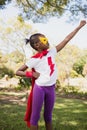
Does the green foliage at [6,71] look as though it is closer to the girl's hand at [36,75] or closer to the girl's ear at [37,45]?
the girl's ear at [37,45]

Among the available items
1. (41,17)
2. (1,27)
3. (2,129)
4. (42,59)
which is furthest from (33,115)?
(1,27)

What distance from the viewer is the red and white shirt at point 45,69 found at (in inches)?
135

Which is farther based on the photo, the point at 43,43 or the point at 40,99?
the point at 43,43

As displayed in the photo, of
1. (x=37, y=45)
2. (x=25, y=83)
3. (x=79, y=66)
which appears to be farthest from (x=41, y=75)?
(x=79, y=66)

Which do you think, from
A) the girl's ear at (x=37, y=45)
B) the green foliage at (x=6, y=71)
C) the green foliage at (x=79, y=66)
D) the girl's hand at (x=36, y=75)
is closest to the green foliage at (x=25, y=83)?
the green foliage at (x=6, y=71)

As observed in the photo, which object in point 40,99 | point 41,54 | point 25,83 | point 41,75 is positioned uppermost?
point 41,54

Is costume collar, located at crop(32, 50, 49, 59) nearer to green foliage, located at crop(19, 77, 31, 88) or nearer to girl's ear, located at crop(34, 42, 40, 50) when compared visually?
girl's ear, located at crop(34, 42, 40, 50)

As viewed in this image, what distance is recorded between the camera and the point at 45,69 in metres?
3.46

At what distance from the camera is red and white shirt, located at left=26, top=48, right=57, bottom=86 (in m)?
3.44

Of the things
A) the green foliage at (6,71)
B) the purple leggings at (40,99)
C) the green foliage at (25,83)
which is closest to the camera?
the purple leggings at (40,99)

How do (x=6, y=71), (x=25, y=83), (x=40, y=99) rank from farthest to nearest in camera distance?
(x=6, y=71) < (x=25, y=83) < (x=40, y=99)

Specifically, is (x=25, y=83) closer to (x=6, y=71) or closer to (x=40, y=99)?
(x=6, y=71)


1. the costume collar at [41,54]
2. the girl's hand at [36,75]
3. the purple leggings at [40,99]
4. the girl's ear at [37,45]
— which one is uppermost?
the girl's ear at [37,45]

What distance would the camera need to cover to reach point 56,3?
30.7 ft
